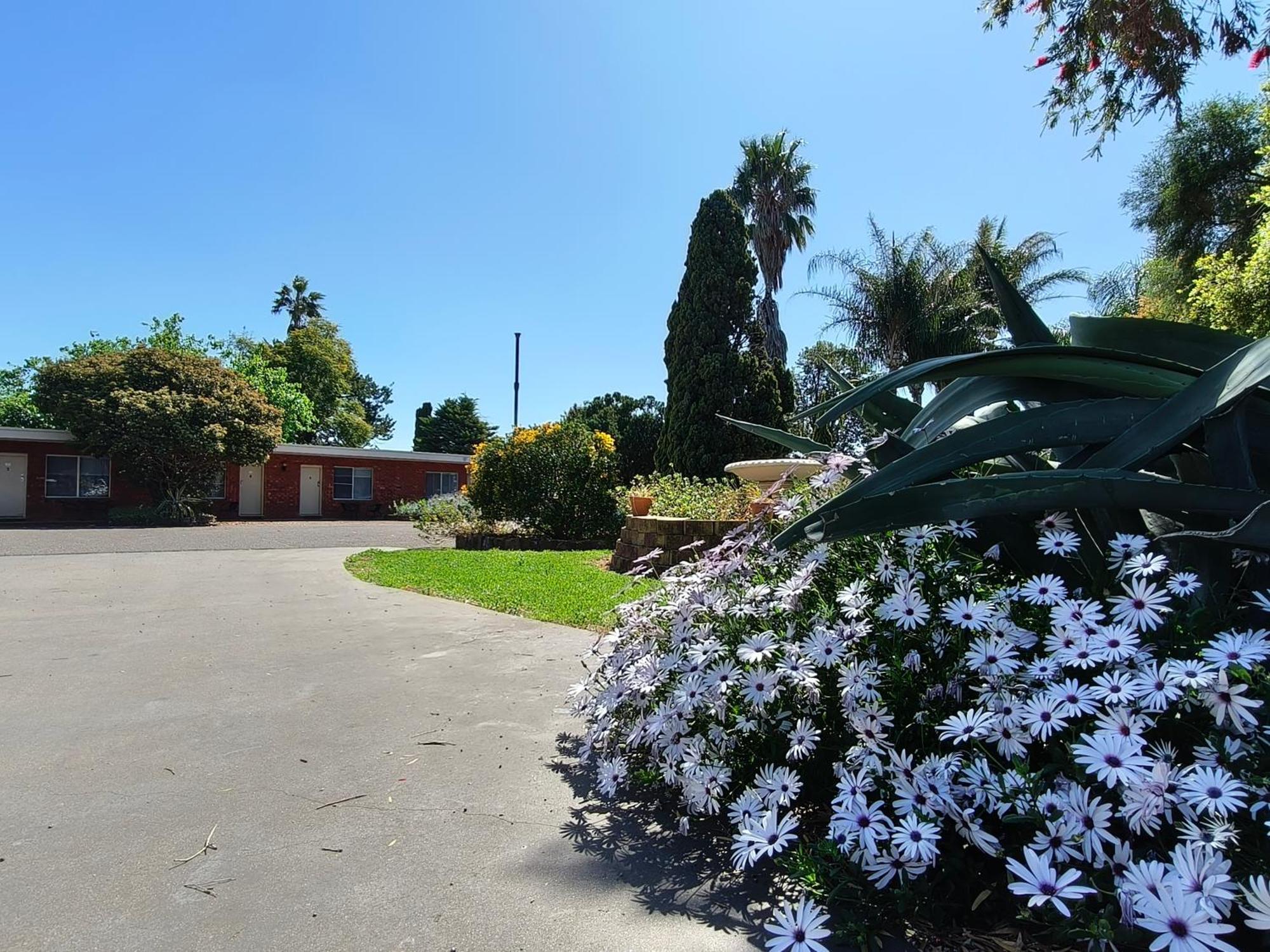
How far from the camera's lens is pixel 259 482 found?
2605 cm

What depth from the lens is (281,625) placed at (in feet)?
19.7

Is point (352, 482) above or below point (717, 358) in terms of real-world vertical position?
below

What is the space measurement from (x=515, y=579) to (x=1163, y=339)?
7456 millimetres

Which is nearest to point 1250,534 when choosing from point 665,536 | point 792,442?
point 792,442

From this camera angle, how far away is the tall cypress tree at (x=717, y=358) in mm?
18484

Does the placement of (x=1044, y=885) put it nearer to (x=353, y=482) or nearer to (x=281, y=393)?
(x=353, y=482)

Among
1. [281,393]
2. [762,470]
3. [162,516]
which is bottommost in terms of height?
[162,516]

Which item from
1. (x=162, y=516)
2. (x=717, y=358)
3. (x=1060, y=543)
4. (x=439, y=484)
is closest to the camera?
(x=1060, y=543)

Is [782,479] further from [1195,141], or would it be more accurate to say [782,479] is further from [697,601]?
[1195,141]

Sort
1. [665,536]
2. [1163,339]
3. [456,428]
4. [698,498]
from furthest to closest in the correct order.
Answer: [456,428] → [698,498] → [665,536] → [1163,339]

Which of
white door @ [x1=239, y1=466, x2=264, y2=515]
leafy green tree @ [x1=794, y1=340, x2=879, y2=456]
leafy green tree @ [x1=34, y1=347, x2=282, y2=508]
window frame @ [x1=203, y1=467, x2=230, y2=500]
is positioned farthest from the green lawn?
white door @ [x1=239, y1=466, x2=264, y2=515]

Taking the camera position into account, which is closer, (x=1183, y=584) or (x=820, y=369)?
(x=1183, y=584)

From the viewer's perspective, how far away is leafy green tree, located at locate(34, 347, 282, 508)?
20938 mm

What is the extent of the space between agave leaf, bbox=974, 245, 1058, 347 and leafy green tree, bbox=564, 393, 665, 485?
2370 centimetres
